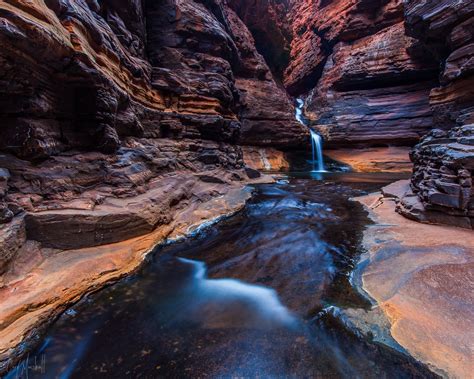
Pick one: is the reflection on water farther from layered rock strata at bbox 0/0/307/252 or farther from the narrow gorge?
layered rock strata at bbox 0/0/307/252

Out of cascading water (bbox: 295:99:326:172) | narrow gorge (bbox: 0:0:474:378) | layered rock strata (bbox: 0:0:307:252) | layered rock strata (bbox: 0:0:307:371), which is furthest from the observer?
cascading water (bbox: 295:99:326:172)

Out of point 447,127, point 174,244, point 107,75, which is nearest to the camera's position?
point 174,244

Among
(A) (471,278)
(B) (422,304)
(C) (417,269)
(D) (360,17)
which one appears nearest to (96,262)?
(B) (422,304)

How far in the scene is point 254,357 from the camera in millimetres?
2299

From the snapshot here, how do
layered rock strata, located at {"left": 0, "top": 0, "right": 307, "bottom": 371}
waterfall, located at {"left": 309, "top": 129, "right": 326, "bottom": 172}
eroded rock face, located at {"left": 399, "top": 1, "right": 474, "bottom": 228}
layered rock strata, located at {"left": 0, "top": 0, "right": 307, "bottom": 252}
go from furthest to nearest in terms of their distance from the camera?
waterfall, located at {"left": 309, "top": 129, "right": 326, "bottom": 172} → eroded rock face, located at {"left": 399, "top": 1, "right": 474, "bottom": 228} → layered rock strata, located at {"left": 0, "top": 0, "right": 307, "bottom": 252} → layered rock strata, located at {"left": 0, "top": 0, "right": 307, "bottom": 371}

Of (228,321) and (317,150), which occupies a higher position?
(317,150)

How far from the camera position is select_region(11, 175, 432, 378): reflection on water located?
2209 mm

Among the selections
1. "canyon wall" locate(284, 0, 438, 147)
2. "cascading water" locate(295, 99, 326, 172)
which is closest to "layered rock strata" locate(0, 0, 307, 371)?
"cascading water" locate(295, 99, 326, 172)

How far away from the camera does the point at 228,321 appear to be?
283cm

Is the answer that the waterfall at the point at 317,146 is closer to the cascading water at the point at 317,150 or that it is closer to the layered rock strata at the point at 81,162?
the cascading water at the point at 317,150

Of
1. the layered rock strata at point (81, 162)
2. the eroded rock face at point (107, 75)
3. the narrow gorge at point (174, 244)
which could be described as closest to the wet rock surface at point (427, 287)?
the narrow gorge at point (174, 244)

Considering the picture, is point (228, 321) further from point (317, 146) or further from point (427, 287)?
point (317, 146)

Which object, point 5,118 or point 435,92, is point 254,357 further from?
point 435,92

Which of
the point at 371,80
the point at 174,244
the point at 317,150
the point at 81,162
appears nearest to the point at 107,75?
the point at 81,162
